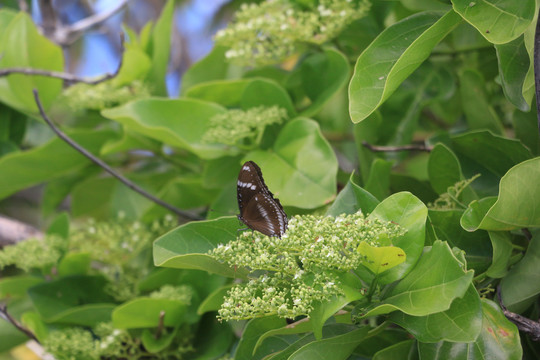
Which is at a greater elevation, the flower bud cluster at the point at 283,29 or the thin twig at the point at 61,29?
the flower bud cluster at the point at 283,29

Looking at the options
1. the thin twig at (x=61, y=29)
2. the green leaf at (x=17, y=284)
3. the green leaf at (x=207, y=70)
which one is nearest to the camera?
the green leaf at (x=17, y=284)

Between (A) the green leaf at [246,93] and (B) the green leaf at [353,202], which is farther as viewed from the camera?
(A) the green leaf at [246,93]

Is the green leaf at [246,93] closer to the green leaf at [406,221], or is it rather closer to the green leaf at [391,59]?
the green leaf at [391,59]

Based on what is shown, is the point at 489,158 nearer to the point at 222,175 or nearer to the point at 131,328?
the point at 222,175

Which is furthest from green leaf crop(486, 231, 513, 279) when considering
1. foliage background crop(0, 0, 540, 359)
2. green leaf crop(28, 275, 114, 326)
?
green leaf crop(28, 275, 114, 326)

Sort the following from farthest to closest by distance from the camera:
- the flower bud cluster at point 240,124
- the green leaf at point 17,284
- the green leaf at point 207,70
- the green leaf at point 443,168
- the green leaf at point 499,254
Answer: the green leaf at point 207,70
the green leaf at point 17,284
the flower bud cluster at point 240,124
the green leaf at point 443,168
the green leaf at point 499,254

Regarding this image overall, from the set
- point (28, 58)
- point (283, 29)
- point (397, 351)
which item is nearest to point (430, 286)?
point (397, 351)

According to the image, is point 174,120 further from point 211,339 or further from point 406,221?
point 406,221

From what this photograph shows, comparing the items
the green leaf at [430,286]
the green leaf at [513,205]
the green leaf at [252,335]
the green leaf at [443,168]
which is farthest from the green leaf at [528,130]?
the green leaf at [252,335]
